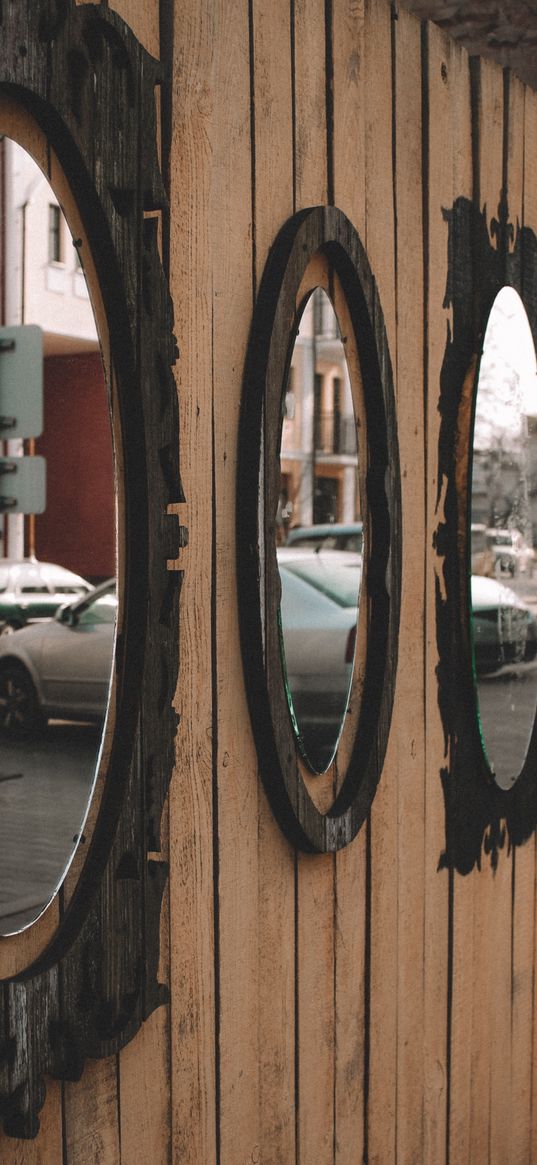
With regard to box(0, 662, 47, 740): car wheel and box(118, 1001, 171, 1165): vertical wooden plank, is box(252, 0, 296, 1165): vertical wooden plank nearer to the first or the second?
box(118, 1001, 171, 1165): vertical wooden plank

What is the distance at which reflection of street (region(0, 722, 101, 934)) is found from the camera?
1374 millimetres

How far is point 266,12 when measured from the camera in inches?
76.4

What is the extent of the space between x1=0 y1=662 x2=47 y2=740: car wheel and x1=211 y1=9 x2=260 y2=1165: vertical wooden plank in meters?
0.52

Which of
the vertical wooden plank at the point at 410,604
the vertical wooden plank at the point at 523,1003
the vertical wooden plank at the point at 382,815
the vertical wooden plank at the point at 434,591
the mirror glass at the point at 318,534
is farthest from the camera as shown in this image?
the vertical wooden plank at the point at 523,1003

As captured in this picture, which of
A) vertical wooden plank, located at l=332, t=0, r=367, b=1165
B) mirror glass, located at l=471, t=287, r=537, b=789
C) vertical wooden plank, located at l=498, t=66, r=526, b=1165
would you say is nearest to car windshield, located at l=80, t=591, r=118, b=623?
vertical wooden plank, located at l=332, t=0, r=367, b=1165

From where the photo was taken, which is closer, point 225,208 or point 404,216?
point 225,208

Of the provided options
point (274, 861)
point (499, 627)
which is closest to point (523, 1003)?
point (499, 627)

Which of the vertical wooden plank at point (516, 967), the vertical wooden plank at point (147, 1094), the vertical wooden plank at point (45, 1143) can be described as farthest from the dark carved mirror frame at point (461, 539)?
the vertical wooden plank at point (45, 1143)

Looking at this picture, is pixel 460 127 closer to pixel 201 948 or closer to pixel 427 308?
pixel 427 308

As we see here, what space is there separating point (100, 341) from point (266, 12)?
2.41 ft

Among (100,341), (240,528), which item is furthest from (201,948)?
(100,341)

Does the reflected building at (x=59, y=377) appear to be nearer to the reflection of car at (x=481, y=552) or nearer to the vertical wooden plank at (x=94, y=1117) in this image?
the vertical wooden plank at (x=94, y=1117)

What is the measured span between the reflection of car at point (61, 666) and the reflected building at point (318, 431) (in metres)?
0.51

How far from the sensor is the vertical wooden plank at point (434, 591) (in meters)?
2.49
